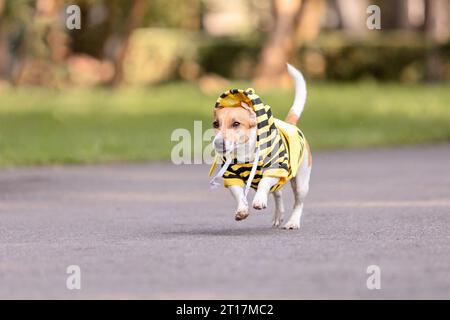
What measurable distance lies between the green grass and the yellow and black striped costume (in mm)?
9206

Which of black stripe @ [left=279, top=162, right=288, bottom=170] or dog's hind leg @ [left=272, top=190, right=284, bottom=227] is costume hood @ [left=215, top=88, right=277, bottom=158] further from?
dog's hind leg @ [left=272, top=190, right=284, bottom=227]

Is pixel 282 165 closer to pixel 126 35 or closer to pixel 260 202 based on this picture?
pixel 260 202

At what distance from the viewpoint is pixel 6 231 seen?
1191cm

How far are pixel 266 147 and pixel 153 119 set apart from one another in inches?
674

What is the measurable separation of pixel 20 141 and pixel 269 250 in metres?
13.0

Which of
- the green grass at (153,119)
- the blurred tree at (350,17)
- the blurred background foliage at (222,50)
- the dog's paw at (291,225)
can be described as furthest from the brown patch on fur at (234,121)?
the blurred tree at (350,17)

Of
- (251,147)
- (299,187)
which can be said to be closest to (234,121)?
(251,147)

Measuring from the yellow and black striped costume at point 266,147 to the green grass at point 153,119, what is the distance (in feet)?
30.2

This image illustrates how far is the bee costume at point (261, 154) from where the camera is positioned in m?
10.6

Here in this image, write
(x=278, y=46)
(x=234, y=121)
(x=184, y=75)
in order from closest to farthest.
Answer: (x=234, y=121), (x=278, y=46), (x=184, y=75)

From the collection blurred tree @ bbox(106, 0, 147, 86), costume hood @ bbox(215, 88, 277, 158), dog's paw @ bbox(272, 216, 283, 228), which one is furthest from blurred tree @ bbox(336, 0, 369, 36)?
costume hood @ bbox(215, 88, 277, 158)

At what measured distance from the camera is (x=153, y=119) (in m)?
27.8

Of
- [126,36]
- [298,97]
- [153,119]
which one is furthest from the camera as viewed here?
[126,36]

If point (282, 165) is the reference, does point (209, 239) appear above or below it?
below
